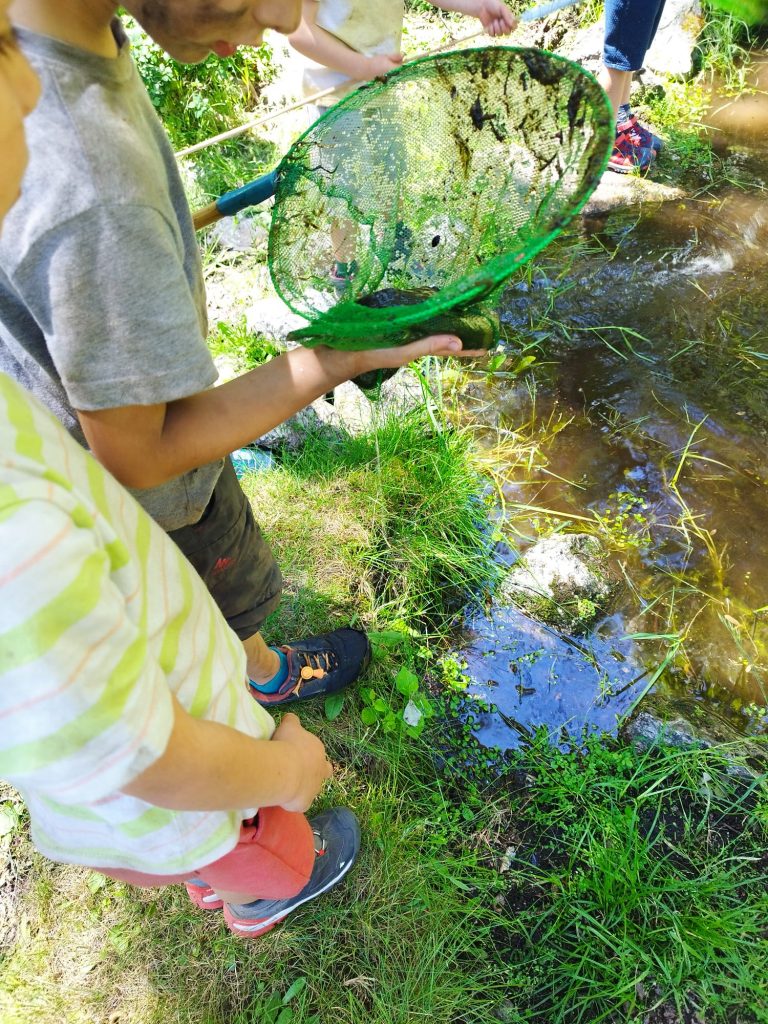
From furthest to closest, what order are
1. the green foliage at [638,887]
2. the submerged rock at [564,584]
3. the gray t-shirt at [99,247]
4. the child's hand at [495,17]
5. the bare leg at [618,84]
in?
the bare leg at [618,84]
the child's hand at [495,17]
the submerged rock at [564,584]
the green foliage at [638,887]
the gray t-shirt at [99,247]

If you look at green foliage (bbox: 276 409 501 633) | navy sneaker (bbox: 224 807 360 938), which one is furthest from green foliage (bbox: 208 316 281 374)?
Answer: navy sneaker (bbox: 224 807 360 938)

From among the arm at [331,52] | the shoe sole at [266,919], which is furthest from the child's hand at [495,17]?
the shoe sole at [266,919]

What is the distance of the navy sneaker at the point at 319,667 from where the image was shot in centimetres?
231

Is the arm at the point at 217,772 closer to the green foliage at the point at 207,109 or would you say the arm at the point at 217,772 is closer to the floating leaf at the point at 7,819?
the floating leaf at the point at 7,819

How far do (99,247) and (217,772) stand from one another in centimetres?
75

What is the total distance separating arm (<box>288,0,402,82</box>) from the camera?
268 centimetres

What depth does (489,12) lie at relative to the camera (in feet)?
8.95

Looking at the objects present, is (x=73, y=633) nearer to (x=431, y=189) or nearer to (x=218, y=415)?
(x=218, y=415)

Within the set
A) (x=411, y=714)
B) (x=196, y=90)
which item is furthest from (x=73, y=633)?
(x=196, y=90)

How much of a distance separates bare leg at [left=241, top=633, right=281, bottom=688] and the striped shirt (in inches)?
42.5

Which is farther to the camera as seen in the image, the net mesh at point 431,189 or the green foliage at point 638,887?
the green foliage at point 638,887

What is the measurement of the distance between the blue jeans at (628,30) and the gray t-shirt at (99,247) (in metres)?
3.41

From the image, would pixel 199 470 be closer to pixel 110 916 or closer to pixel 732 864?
pixel 110 916

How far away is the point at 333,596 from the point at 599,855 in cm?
125
